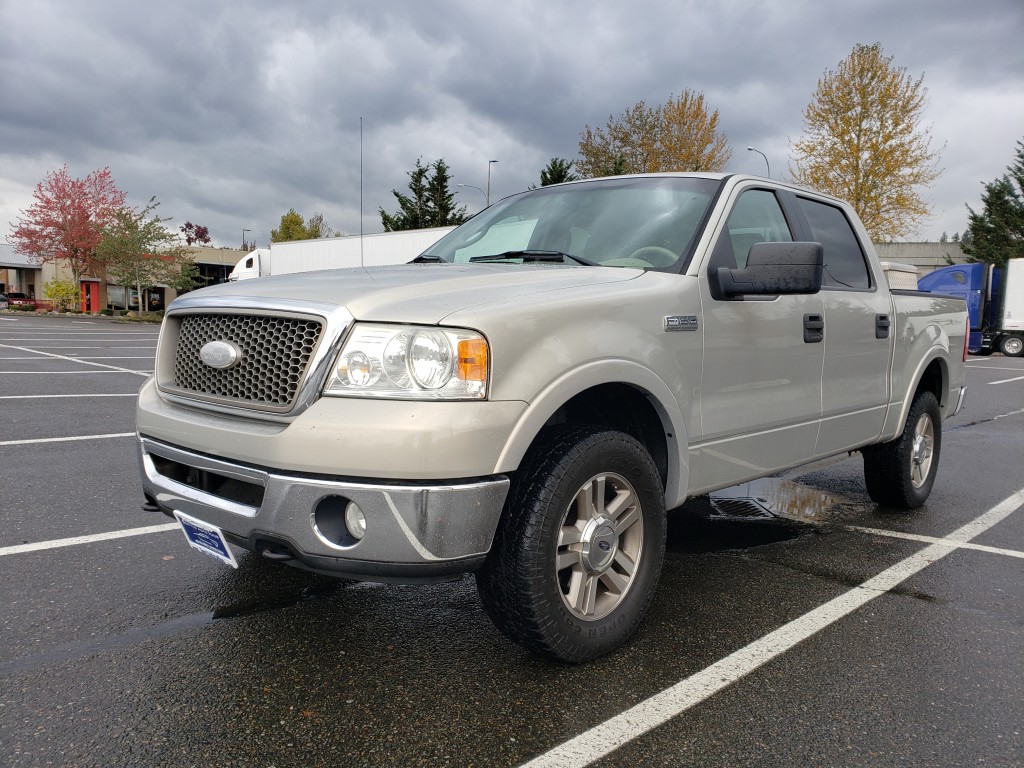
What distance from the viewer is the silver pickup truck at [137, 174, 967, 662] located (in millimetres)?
2389

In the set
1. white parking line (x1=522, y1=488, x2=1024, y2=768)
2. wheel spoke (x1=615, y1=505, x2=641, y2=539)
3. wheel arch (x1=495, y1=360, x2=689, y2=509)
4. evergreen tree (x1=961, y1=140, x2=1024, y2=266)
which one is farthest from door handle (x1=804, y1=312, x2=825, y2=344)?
evergreen tree (x1=961, y1=140, x2=1024, y2=266)

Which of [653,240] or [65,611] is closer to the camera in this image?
[65,611]

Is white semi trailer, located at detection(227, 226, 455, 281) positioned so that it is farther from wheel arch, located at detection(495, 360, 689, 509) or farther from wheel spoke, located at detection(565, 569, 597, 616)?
wheel spoke, located at detection(565, 569, 597, 616)

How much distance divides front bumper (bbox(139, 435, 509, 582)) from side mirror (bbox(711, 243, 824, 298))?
1.41m

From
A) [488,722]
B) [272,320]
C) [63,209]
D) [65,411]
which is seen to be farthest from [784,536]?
[63,209]

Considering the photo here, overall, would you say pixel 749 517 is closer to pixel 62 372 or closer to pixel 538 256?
pixel 538 256

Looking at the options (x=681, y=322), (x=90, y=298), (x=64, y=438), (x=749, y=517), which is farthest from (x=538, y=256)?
(x=90, y=298)

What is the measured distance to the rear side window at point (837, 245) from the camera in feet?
14.3

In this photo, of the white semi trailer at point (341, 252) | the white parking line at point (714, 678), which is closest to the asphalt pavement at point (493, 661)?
the white parking line at point (714, 678)

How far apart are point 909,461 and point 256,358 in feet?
13.5

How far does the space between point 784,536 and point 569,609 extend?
7.66 feet

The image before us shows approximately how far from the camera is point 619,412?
124 inches

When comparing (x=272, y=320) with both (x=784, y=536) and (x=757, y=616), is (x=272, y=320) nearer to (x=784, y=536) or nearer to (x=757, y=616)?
(x=757, y=616)

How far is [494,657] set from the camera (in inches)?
115
